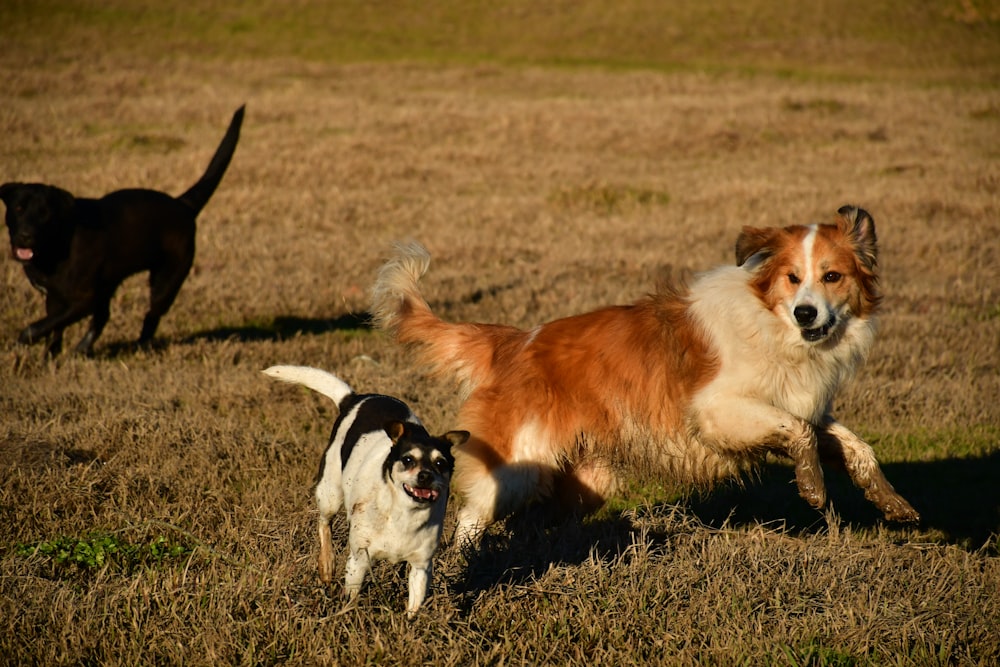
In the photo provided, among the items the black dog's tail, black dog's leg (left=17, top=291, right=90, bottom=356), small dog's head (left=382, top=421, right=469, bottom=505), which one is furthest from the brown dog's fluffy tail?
the black dog's tail

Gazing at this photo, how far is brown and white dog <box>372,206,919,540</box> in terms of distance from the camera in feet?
15.5

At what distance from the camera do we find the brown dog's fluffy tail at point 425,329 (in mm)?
5293

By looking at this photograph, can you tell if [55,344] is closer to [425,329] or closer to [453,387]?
[453,387]

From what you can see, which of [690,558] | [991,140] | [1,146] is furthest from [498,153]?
[690,558]

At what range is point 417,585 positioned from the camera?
152 inches

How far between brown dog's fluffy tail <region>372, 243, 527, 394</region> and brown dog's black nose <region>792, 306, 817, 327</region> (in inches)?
56.0

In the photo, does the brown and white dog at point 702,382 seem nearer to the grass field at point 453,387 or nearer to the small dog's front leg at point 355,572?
the grass field at point 453,387

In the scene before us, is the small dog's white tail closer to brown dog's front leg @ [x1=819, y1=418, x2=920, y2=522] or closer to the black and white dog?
the black and white dog

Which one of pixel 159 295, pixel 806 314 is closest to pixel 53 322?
pixel 159 295

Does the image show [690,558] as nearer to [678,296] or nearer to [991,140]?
[678,296]

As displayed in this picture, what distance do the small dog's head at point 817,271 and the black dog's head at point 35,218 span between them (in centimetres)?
529

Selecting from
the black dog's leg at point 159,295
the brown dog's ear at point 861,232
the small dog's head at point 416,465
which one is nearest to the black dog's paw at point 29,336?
the black dog's leg at point 159,295

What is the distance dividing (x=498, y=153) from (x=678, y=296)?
523 inches

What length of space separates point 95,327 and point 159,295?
0.56 meters
